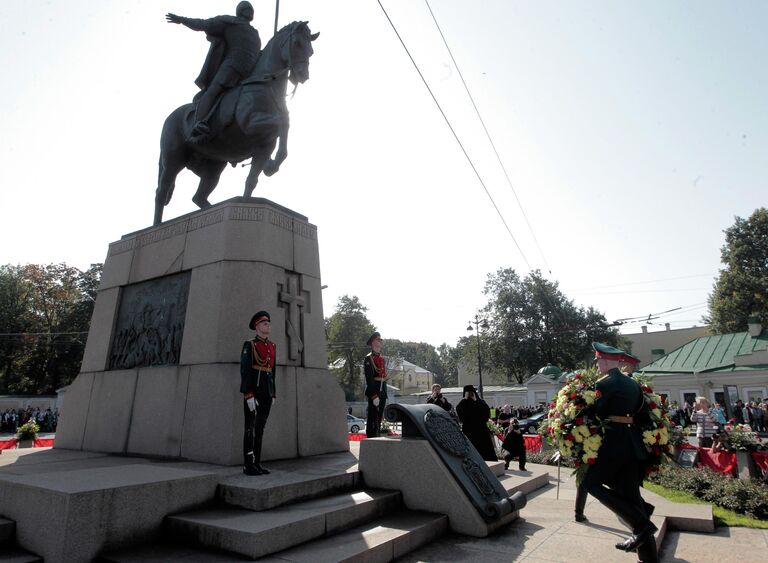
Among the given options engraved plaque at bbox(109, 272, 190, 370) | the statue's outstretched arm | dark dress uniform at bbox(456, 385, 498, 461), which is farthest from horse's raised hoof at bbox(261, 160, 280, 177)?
dark dress uniform at bbox(456, 385, 498, 461)

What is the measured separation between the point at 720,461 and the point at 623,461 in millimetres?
7958

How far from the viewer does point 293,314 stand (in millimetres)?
7504

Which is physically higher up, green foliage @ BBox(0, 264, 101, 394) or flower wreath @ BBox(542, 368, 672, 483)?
green foliage @ BBox(0, 264, 101, 394)

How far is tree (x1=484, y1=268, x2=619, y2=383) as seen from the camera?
5634 cm

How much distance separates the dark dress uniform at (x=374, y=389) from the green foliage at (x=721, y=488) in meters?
4.03

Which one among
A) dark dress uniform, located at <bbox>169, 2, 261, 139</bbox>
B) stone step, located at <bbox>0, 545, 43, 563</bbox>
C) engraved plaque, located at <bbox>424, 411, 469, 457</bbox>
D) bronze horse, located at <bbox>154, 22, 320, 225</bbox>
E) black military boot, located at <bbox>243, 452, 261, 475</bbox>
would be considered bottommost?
stone step, located at <bbox>0, 545, 43, 563</bbox>

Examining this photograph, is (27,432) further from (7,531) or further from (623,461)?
(623,461)

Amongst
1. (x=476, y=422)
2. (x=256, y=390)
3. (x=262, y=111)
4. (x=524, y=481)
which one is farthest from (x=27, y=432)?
(x=524, y=481)

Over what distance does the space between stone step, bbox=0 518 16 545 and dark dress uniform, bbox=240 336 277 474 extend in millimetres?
2003

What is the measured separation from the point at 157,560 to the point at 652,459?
4.63 meters

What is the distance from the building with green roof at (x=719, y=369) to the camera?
3047 cm

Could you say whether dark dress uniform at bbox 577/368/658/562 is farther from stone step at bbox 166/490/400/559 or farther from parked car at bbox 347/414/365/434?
parked car at bbox 347/414/365/434

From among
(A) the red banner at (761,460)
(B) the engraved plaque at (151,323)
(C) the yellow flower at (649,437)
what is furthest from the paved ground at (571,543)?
(B) the engraved plaque at (151,323)

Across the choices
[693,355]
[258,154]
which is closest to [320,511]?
[258,154]
